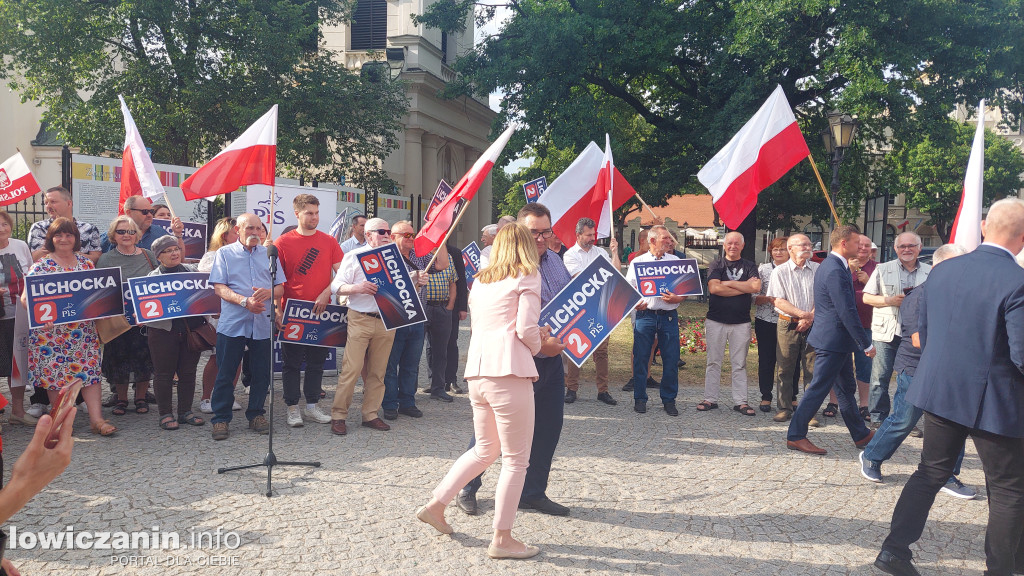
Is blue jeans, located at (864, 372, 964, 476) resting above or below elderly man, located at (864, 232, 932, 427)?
below

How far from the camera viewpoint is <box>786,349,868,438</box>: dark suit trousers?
252 inches

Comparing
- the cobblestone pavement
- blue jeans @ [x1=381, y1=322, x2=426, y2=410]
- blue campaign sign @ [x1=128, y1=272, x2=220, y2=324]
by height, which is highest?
blue campaign sign @ [x1=128, y1=272, x2=220, y2=324]

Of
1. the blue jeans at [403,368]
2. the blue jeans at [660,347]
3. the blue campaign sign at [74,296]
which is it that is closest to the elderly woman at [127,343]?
the blue campaign sign at [74,296]

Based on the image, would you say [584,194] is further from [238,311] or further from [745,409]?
[238,311]

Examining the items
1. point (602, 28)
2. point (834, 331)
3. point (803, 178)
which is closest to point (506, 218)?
point (834, 331)

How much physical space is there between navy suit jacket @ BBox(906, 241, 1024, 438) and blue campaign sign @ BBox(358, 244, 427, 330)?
4.40 m

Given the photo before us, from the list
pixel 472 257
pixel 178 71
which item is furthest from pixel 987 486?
A: pixel 178 71

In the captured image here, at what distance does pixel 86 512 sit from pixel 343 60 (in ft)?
94.5

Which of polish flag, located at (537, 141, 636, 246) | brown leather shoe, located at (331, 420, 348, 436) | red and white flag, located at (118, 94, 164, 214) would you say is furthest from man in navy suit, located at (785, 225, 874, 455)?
red and white flag, located at (118, 94, 164, 214)

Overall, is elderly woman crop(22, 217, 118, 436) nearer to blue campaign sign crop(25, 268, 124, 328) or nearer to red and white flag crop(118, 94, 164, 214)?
blue campaign sign crop(25, 268, 124, 328)

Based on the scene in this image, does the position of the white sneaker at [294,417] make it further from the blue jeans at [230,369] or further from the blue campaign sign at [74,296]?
the blue campaign sign at [74,296]

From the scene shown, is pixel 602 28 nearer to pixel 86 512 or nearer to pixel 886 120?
pixel 886 120

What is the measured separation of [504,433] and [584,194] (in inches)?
238

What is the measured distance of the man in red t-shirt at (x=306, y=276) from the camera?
696cm
